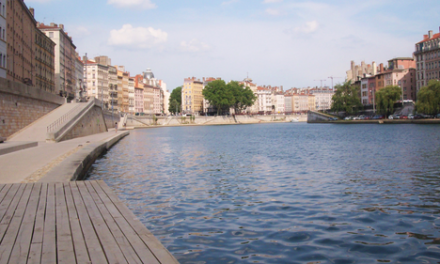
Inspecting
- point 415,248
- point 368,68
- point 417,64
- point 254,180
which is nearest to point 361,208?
point 415,248

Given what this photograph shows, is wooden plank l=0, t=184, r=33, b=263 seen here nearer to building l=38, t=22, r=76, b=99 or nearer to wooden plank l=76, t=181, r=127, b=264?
wooden plank l=76, t=181, r=127, b=264

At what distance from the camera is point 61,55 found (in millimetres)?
105062

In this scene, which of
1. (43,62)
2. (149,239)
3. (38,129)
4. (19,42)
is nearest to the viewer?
(149,239)

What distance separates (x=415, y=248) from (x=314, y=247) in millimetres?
2022

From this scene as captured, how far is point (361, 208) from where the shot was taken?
12812 mm

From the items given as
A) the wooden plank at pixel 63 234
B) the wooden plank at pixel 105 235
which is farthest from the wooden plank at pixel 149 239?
the wooden plank at pixel 63 234

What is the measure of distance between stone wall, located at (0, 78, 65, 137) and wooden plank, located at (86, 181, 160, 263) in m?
26.0

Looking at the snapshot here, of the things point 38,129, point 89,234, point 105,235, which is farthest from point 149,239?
point 38,129

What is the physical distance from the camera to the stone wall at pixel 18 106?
33.8 m

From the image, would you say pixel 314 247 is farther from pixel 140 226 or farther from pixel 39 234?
pixel 39 234

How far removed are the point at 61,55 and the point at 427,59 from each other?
97246mm

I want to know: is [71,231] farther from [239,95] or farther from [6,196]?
[239,95]

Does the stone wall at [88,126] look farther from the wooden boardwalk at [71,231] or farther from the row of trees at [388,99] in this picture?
the row of trees at [388,99]

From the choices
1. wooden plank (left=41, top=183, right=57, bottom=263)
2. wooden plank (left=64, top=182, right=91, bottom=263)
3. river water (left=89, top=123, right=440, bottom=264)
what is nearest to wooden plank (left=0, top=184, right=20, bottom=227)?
wooden plank (left=41, top=183, right=57, bottom=263)
